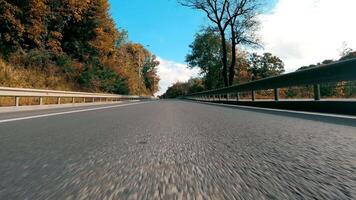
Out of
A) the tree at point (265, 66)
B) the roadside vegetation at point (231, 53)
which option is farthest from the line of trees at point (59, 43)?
the tree at point (265, 66)

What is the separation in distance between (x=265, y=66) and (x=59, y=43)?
92.7 meters

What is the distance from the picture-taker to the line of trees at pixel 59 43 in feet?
65.6

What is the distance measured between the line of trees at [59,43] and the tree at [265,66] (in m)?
73.4

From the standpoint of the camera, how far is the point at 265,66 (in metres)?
110

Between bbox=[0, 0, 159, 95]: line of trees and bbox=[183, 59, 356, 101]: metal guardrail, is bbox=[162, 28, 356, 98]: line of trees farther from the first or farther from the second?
bbox=[0, 0, 159, 95]: line of trees

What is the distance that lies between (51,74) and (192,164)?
2290 cm

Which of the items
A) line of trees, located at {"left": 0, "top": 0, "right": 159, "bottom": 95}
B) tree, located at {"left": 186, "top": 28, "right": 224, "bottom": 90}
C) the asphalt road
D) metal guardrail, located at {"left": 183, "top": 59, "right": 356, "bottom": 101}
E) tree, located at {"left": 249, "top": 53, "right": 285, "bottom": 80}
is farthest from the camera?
tree, located at {"left": 249, "top": 53, "right": 285, "bottom": 80}

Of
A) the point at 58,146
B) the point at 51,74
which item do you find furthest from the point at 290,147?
the point at 51,74

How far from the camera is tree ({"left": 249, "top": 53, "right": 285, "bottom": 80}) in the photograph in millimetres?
106250

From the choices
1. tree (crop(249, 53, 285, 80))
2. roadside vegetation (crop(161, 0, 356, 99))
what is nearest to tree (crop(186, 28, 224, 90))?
roadside vegetation (crop(161, 0, 356, 99))

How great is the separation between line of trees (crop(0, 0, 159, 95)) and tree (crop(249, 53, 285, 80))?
7344 cm

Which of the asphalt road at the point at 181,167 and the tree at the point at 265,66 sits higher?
the tree at the point at 265,66

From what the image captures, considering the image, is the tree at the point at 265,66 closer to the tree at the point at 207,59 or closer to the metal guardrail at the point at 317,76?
the tree at the point at 207,59

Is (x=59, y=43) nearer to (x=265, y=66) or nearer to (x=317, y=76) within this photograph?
(x=317, y=76)
